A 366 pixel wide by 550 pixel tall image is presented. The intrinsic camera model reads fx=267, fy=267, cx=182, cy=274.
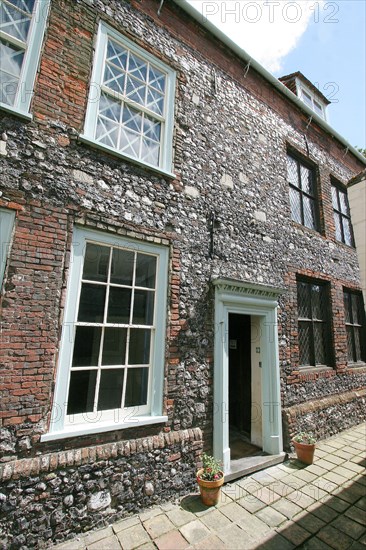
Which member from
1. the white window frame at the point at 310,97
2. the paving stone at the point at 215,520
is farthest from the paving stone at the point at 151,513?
the white window frame at the point at 310,97

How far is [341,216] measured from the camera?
858cm

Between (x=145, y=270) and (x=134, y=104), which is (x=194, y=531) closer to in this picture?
(x=145, y=270)

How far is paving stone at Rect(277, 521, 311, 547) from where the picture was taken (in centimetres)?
295

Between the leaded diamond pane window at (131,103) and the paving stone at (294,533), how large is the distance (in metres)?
5.14

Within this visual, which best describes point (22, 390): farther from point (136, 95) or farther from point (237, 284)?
point (136, 95)

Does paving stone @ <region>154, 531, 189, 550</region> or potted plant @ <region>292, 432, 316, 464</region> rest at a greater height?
potted plant @ <region>292, 432, 316, 464</region>

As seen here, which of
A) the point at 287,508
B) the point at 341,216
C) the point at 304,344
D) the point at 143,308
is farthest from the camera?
the point at 341,216

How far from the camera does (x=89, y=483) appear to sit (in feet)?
9.80

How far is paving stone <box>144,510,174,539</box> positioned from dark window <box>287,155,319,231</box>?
644 centimetres

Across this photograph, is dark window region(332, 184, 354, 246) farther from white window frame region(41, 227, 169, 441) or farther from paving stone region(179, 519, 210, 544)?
paving stone region(179, 519, 210, 544)

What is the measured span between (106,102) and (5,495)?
5078mm

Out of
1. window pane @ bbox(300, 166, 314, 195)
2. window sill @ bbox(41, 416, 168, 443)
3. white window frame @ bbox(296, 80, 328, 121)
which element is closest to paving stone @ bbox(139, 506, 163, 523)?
window sill @ bbox(41, 416, 168, 443)

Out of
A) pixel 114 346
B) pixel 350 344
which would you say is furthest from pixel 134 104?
pixel 350 344

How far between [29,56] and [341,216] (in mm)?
8795
